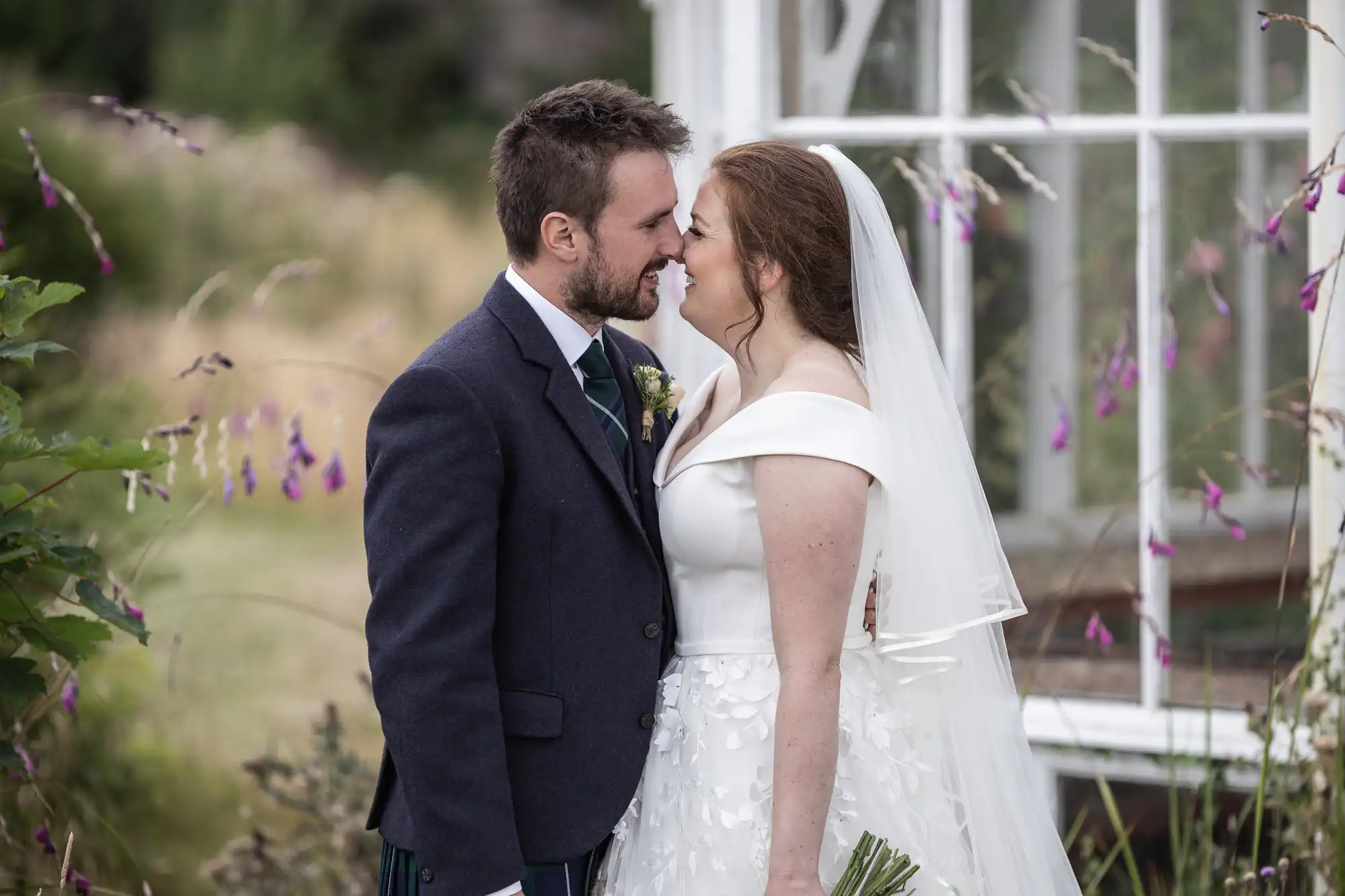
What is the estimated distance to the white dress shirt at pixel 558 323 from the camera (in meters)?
2.11

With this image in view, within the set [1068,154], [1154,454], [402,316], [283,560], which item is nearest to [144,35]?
[402,316]

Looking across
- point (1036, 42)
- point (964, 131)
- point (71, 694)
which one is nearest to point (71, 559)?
point (71, 694)

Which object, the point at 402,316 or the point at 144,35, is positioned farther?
the point at 144,35

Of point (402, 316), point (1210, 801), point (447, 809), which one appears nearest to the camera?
point (447, 809)

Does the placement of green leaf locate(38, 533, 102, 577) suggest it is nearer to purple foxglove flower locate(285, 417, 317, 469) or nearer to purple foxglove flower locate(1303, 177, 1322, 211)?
purple foxglove flower locate(285, 417, 317, 469)

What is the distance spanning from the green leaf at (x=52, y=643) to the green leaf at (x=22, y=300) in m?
0.43

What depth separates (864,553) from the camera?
2.08 metres

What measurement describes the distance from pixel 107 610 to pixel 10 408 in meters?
0.32

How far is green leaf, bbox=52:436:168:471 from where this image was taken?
1.92 m

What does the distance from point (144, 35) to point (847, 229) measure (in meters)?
10.2

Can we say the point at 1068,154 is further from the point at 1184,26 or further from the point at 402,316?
the point at 402,316

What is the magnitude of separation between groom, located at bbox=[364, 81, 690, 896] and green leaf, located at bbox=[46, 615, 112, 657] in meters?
0.44

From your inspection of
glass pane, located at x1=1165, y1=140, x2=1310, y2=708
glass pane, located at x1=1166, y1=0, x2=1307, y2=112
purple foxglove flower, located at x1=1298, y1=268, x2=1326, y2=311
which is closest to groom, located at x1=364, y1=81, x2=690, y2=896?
purple foxglove flower, located at x1=1298, y1=268, x2=1326, y2=311

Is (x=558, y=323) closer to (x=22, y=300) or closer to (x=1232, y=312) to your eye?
(x=22, y=300)
